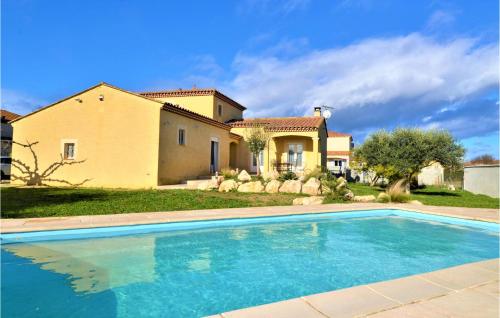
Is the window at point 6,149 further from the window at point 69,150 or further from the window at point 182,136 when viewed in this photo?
the window at point 182,136

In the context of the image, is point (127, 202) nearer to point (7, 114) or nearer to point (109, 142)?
point (109, 142)

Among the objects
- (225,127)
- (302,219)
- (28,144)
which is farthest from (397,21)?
(28,144)

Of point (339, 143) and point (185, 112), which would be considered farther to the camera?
point (339, 143)

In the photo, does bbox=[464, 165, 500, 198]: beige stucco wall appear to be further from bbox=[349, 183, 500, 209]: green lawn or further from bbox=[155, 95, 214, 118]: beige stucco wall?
bbox=[155, 95, 214, 118]: beige stucco wall

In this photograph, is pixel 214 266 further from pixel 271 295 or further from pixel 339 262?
pixel 339 262

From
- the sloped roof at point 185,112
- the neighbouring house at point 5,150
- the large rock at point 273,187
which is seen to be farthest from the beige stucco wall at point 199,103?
the large rock at point 273,187

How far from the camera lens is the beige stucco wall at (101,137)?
18281 millimetres

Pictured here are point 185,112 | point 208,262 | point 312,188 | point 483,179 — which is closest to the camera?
point 208,262

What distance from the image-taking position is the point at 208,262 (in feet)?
23.3

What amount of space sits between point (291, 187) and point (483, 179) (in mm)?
17134

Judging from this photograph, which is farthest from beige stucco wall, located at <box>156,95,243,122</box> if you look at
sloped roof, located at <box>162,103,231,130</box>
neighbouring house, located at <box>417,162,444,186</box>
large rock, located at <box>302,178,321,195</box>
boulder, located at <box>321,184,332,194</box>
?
neighbouring house, located at <box>417,162,444,186</box>

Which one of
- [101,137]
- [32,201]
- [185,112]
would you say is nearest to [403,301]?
[32,201]

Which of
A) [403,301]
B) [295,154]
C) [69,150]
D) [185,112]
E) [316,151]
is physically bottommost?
[403,301]

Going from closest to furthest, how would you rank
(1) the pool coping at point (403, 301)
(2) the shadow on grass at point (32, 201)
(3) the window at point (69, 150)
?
(1) the pool coping at point (403, 301)
(2) the shadow on grass at point (32, 201)
(3) the window at point (69, 150)
